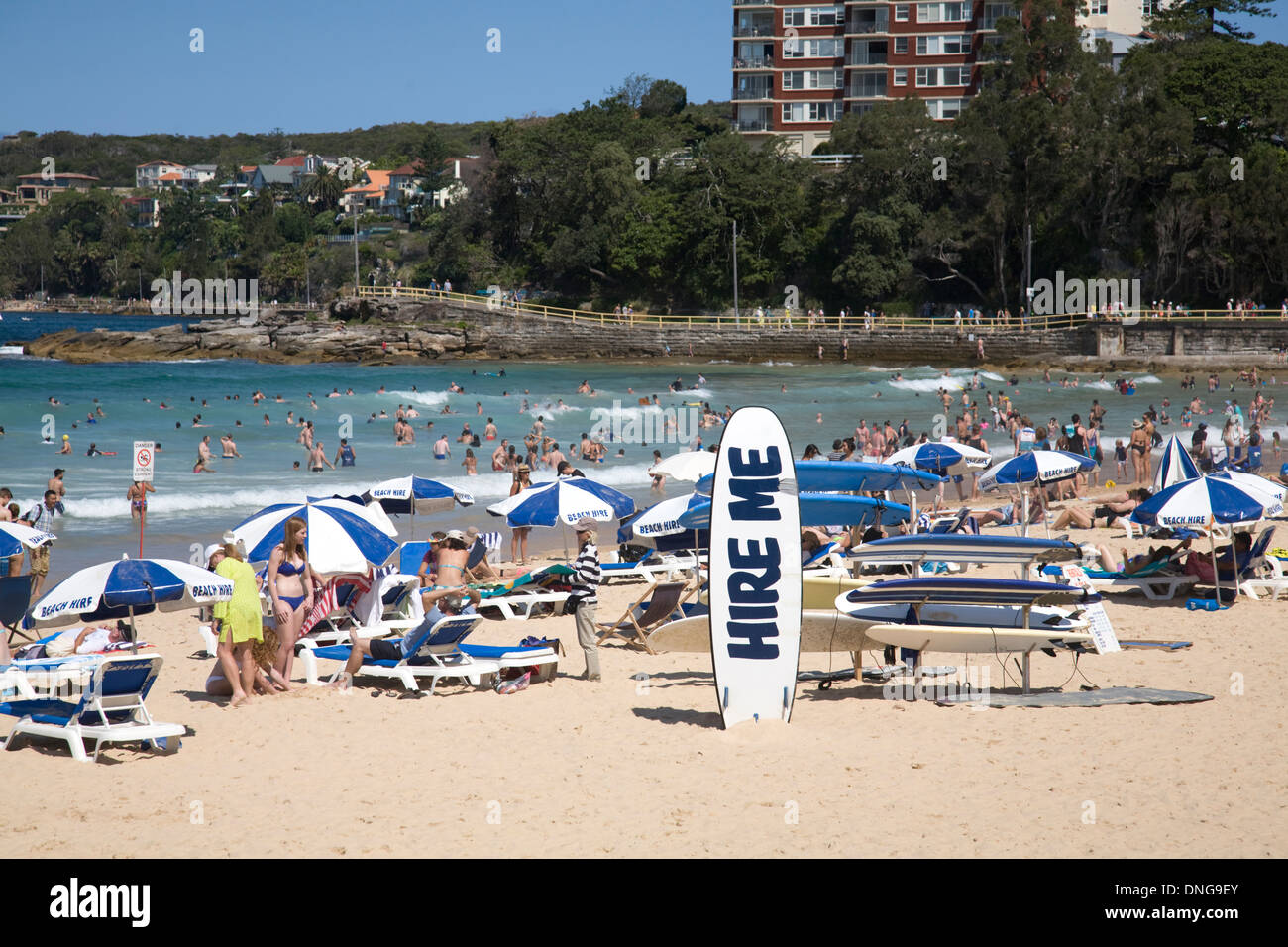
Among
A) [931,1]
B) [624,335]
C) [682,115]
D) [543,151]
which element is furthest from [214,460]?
[682,115]

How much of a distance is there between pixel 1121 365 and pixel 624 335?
23031mm

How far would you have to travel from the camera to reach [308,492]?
22125 millimetres

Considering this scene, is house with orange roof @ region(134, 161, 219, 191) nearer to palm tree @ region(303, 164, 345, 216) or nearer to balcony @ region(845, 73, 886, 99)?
palm tree @ region(303, 164, 345, 216)

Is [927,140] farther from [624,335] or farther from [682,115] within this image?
[682,115]

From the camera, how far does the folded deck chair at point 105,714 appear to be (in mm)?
7449

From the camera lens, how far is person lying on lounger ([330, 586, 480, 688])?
30.7 ft

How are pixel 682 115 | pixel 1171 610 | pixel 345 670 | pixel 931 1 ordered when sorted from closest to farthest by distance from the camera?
pixel 345 670, pixel 1171 610, pixel 931 1, pixel 682 115

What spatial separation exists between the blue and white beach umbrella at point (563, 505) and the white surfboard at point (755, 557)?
5584mm

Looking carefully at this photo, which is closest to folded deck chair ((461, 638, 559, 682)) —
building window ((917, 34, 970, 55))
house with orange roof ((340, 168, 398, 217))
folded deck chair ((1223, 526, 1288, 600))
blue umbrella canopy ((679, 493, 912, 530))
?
blue umbrella canopy ((679, 493, 912, 530))

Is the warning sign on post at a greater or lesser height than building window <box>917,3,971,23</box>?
lesser

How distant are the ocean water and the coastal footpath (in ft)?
6.87

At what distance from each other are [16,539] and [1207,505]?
35.8 ft

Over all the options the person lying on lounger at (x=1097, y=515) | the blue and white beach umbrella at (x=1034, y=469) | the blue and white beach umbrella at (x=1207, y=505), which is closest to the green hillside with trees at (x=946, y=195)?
the person lying on lounger at (x=1097, y=515)
